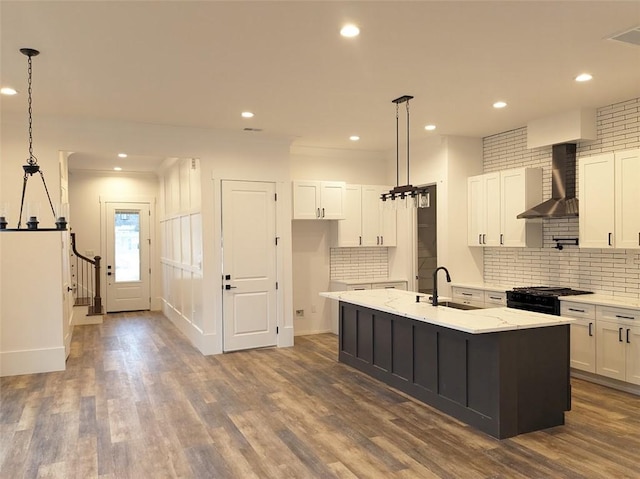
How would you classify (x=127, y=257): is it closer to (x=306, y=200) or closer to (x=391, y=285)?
(x=306, y=200)

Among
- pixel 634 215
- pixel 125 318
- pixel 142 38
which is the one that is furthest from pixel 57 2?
pixel 125 318

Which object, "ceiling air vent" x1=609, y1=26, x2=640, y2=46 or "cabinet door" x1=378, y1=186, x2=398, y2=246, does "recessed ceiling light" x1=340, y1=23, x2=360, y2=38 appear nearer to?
"ceiling air vent" x1=609, y1=26, x2=640, y2=46

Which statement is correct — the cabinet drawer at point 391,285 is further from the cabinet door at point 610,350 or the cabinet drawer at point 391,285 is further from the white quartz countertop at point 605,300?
the cabinet door at point 610,350

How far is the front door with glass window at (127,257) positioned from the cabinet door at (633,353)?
28.1 ft

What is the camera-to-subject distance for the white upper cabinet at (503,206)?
235 inches

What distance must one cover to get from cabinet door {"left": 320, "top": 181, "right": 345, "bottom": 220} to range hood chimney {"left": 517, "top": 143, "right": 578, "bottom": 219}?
107 inches

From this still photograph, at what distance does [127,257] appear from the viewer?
10055 mm

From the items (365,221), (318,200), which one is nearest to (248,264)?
(318,200)

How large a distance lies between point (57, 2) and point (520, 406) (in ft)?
13.7

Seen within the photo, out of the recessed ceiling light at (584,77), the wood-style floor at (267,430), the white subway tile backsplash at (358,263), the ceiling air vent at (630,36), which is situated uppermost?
the recessed ceiling light at (584,77)

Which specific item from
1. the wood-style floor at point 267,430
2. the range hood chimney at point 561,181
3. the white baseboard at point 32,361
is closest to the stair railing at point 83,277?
the white baseboard at point 32,361

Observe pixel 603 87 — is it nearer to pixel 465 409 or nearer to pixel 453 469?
pixel 465 409

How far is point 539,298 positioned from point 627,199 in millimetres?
1341

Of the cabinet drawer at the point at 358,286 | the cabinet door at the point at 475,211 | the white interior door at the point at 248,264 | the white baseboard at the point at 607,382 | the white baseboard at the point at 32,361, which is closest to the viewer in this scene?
the white baseboard at the point at 607,382
